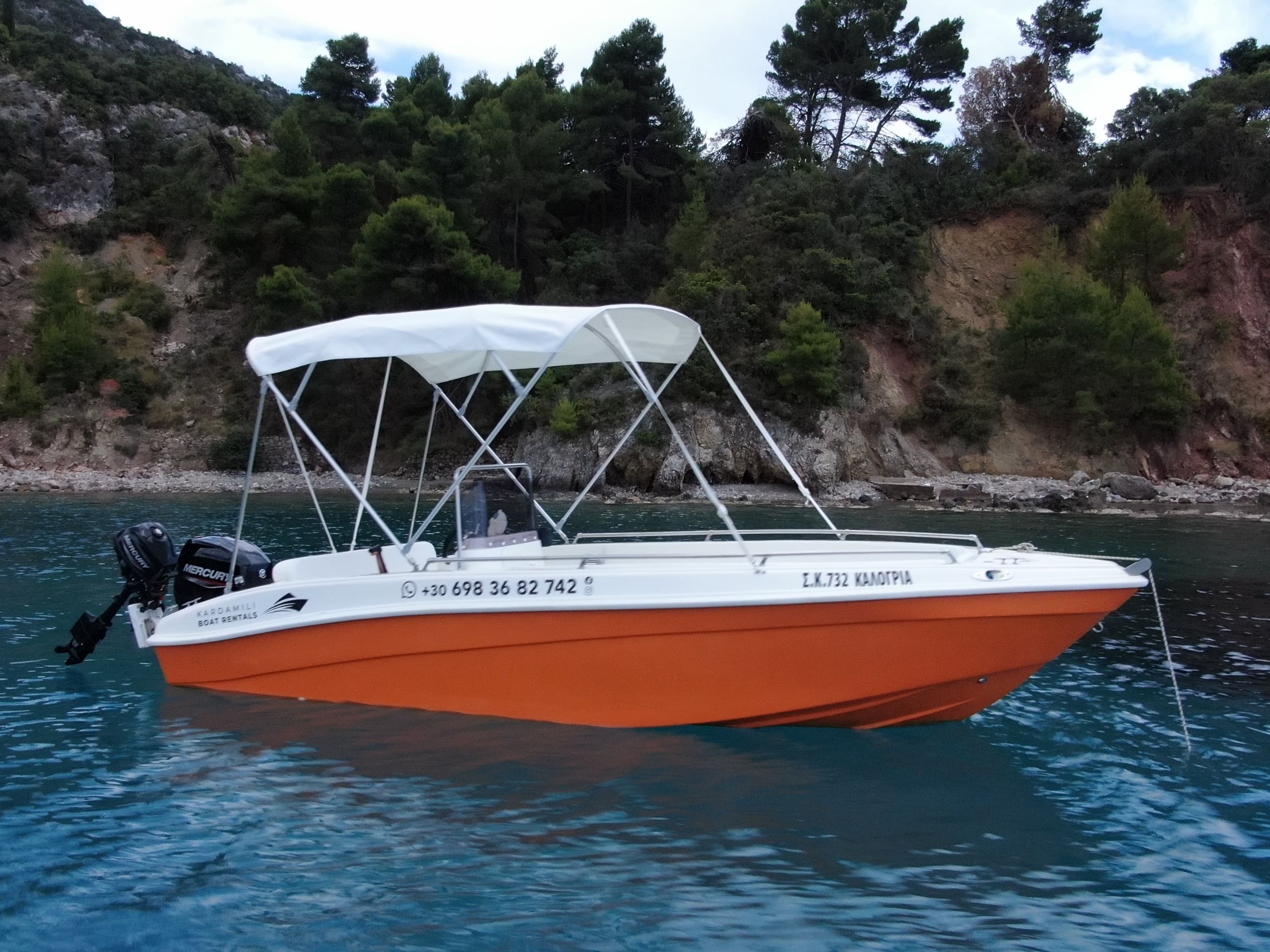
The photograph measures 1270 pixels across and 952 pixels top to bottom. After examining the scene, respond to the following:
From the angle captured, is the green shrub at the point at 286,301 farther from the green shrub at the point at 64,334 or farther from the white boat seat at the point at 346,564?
the white boat seat at the point at 346,564

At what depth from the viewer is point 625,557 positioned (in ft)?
26.5

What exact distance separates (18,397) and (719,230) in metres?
31.4

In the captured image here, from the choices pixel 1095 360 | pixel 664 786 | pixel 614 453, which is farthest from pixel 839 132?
pixel 664 786

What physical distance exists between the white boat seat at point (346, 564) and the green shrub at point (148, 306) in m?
47.3

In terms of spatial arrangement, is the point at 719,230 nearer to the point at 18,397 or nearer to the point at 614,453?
the point at 18,397

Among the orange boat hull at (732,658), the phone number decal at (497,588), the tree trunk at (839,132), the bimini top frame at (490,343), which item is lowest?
the orange boat hull at (732,658)

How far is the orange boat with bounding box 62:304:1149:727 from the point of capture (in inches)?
266

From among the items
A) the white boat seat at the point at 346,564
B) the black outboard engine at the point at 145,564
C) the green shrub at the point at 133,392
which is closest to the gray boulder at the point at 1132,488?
the white boat seat at the point at 346,564

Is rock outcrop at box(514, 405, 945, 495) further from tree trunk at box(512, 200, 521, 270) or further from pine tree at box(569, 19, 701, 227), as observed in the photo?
pine tree at box(569, 19, 701, 227)

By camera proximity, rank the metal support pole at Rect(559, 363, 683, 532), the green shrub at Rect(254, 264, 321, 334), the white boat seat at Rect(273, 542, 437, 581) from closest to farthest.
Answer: the white boat seat at Rect(273, 542, 437, 581)
the metal support pole at Rect(559, 363, 683, 532)
the green shrub at Rect(254, 264, 321, 334)

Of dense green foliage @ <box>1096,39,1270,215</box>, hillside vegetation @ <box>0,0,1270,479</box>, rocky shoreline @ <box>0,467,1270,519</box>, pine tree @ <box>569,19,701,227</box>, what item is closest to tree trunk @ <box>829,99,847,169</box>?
hillside vegetation @ <box>0,0,1270,479</box>

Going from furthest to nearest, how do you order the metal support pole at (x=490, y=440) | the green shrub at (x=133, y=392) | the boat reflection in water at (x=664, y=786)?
the green shrub at (x=133, y=392)
the metal support pole at (x=490, y=440)
the boat reflection in water at (x=664, y=786)

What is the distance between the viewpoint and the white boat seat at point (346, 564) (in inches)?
317

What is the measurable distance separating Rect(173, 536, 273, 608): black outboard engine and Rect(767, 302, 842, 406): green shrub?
30137 mm
